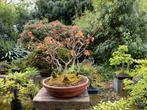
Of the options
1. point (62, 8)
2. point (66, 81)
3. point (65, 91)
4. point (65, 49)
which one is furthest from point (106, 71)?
point (62, 8)

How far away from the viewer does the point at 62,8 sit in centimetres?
951

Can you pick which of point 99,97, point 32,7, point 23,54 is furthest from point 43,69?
point 32,7

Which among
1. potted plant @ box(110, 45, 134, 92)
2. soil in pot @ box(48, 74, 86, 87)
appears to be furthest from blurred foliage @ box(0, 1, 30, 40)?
soil in pot @ box(48, 74, 86, 87)

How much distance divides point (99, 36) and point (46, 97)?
423 cm

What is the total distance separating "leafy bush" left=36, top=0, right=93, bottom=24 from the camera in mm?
9445

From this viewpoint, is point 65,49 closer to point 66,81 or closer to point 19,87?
point 19,87

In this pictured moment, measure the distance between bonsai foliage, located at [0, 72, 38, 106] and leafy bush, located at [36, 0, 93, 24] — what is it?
19.1 feet

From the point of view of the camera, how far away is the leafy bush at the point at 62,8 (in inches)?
A: 372

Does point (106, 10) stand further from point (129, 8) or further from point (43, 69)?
point (43, 69)

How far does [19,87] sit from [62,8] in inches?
241

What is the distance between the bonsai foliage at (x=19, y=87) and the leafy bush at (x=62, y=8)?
19.1ft

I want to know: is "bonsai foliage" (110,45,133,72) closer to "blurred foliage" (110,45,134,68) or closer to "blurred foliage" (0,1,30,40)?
"blurred foliage" (110,45,134,68)

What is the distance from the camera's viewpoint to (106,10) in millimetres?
6547

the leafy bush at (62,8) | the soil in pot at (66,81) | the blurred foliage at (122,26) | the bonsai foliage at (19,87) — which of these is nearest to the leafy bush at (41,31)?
the blurred foliage at (122,26)
